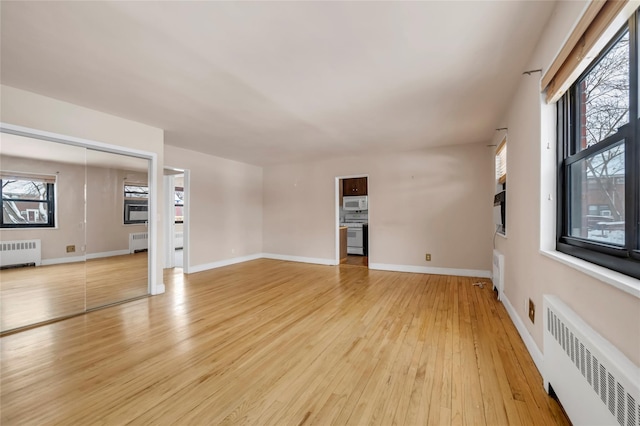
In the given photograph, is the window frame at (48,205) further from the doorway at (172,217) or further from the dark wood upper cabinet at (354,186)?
the dark wood upper cabinet at (354,186)

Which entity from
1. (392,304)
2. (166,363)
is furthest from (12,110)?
(392,304)

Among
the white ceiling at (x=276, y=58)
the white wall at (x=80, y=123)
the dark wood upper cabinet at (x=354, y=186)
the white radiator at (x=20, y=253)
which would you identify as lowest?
the white radiator at (x=20, y=253)

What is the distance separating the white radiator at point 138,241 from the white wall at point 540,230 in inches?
179

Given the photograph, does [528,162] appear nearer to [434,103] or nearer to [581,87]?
[581,87]

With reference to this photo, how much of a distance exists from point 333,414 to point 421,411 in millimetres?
520

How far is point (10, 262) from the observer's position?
2.89m

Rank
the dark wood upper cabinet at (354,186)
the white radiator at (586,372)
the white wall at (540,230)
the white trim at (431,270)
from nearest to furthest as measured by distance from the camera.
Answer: the white radiator at (586,372) → the white wall at (540,230) → the white trim at (431,270) → the dark wood upper cabinet at (354,186)

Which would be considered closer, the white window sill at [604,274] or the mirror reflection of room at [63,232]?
the white window sill at [604,274]

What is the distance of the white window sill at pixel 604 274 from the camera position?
3.26 feet

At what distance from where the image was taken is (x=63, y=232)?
339 centimetres

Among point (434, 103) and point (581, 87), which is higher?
point (434, 103)

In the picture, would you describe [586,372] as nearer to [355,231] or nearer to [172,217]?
[355,231]

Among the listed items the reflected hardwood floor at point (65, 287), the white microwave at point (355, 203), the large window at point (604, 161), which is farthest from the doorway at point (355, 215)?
the large window at point (604, 161)

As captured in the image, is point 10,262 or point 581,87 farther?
point 10,262
